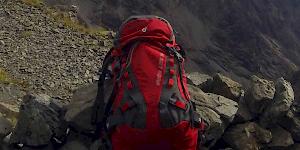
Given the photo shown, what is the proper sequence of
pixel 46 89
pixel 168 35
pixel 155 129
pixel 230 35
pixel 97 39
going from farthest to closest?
pixel 230 35, pixel 97 39, pixel 46 89, pixel 168 35, pixel 155 129

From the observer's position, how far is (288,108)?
857cm

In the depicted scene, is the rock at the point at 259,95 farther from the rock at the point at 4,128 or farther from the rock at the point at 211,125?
the rock at the point at 4,128

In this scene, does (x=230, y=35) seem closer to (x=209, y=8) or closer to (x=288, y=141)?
(x=209, y=8)

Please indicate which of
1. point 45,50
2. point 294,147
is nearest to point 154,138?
point 294,147

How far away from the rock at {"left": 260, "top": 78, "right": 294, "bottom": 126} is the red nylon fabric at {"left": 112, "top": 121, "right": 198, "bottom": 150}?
2999 millimetres

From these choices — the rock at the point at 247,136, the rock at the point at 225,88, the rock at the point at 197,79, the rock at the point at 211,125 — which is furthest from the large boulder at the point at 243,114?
the rock at the point at 197,79

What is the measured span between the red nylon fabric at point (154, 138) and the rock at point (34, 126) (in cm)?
165

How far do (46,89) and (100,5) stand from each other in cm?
8286

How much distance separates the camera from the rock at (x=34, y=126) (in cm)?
718

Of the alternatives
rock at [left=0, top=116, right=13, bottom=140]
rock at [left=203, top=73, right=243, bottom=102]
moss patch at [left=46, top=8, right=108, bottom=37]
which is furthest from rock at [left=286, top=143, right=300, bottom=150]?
moss patch at [left=46, top=8, right=108, bottom=37]

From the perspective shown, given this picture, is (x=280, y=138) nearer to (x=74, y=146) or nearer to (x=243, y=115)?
(x=243, y=115)

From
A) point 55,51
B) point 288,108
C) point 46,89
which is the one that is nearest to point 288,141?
point 288,108

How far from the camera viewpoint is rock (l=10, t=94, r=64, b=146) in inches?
283

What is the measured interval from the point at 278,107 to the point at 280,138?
0.63 metres
